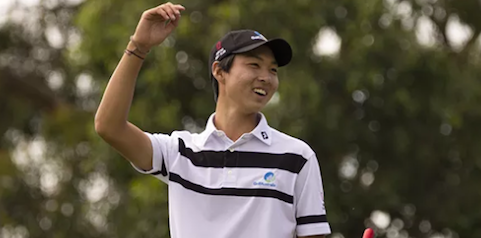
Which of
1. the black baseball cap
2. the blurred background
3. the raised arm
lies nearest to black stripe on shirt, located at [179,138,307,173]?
the raised arm

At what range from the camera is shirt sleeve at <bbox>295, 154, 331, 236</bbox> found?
369 cm

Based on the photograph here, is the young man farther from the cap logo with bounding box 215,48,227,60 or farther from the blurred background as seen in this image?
the blurred background

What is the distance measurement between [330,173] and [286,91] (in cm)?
125

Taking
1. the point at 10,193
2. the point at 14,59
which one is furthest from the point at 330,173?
the point at 14,59

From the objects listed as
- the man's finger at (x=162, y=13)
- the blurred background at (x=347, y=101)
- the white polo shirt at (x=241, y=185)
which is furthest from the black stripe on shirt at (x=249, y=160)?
the blurred background at (x=347, y=101)

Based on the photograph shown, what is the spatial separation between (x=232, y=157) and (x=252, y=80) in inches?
11.2

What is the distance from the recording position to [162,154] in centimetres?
376

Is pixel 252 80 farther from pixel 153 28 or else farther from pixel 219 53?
pixel 153 28

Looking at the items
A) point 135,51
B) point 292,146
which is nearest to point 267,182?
point 292,146

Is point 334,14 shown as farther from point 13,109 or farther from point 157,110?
point 13,109

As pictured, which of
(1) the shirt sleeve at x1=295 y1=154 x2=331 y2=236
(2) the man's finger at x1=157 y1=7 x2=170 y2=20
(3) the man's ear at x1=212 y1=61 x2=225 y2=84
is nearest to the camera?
(2) the man's finger at x1=157 y1=7 x2=170 y2=20

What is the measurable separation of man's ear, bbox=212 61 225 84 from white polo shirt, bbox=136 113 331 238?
0.23 metres

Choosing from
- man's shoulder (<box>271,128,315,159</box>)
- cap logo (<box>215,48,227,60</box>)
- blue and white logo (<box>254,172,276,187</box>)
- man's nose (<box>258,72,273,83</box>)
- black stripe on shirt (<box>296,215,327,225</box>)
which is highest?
cap logo (<box>215,48,227,60</box>)

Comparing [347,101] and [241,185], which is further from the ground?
[241,185]
